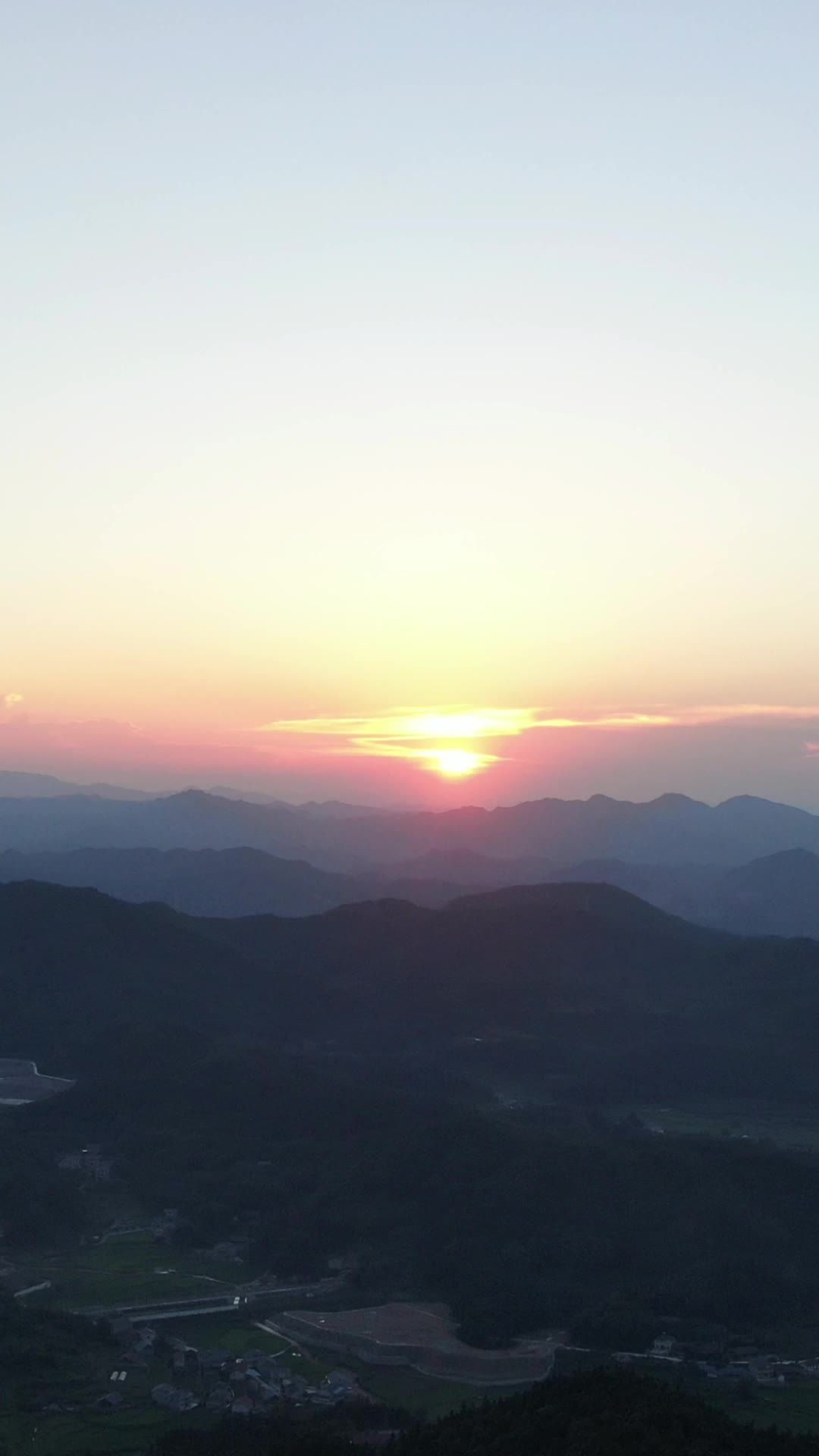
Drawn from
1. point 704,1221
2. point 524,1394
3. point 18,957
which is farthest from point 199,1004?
point 524,1394

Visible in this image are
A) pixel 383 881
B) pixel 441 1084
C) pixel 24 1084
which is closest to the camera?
pixel 24 1084

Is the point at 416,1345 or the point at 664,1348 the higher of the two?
the point at 416,1345

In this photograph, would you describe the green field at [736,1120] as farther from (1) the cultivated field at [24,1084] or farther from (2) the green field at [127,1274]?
(1) the cultivated field at [24,1084]

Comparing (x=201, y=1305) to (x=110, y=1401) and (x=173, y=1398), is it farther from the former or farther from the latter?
(x=110, y=1401)

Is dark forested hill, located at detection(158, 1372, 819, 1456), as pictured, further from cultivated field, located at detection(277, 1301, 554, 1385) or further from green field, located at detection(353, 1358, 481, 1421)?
cultivated field, located at detection(277, 1301, 554, 1385)

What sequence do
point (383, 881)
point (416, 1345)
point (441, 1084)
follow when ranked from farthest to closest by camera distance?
point (383, 881) < point (441, 1084) < point (416, 1345)

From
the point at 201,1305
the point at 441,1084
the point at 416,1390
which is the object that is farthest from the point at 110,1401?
the point at 441,1084

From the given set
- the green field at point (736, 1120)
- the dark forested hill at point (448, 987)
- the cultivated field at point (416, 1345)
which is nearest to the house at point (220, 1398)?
the cultivated field at point (416, 1345)

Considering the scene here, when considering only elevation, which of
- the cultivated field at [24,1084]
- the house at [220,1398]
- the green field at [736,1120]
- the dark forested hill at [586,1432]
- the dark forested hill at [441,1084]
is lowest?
the green field at [736,1120]

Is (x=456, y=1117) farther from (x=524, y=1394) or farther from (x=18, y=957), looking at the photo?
(x=18, y=957)

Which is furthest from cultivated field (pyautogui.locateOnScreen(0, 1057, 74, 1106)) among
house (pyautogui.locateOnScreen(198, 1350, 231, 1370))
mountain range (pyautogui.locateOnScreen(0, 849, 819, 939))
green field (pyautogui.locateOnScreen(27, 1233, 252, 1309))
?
mountain range (pyautogui.locateOnScreen(0, 849, 819, 939))

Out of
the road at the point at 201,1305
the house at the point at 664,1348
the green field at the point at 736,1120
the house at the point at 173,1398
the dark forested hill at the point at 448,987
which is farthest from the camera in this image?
the dark forested hill at the point at 448,987
